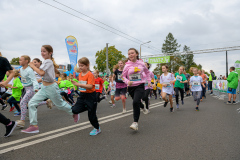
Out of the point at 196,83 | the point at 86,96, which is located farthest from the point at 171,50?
the point at 86,96

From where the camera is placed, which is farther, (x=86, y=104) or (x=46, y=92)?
(x=46, y=92)

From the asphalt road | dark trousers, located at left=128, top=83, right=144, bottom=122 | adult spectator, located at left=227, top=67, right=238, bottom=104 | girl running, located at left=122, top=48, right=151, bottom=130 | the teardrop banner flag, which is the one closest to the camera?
the asphalt road

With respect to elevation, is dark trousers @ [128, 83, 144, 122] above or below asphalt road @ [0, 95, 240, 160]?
above

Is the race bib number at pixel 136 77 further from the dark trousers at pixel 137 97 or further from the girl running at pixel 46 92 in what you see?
the girl running at pixel 46 92

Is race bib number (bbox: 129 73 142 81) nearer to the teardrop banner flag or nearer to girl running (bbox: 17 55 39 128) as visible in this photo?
girl running (bbox: 17 55 39 128)

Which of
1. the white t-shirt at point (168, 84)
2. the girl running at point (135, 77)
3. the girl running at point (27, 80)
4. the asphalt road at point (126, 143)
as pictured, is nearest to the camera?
the asphalt road at point (126, 143)

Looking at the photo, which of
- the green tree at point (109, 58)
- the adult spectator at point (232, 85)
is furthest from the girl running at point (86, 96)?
the green tree at point (109, 58)

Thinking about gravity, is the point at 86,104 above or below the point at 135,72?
below

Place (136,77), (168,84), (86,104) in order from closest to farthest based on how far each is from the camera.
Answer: (86,104) → (136,77) → (168,84)

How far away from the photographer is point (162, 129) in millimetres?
4648

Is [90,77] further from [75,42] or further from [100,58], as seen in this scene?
[100,58]

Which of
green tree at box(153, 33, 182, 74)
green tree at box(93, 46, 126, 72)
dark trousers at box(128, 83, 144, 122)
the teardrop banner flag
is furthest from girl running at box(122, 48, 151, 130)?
green tree at box(153, 33, 182, 74)

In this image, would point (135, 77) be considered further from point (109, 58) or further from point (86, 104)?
point (109, 58)

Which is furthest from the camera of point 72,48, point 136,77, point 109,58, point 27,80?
point 109,58
